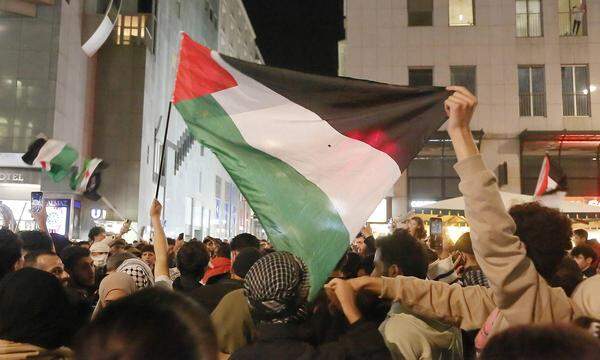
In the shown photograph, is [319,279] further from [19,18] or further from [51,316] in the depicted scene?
[19,18]

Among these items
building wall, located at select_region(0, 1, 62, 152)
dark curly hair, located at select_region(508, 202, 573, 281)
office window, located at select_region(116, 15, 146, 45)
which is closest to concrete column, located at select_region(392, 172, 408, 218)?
building wall, located at select_region(0, 1, 62, 152)

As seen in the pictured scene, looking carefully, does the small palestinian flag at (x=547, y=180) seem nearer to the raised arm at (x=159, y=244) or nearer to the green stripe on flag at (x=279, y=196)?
the green stripe on flag at (x=279, y=196)

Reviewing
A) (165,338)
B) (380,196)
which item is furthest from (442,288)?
(165,338)

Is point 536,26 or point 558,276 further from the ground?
point 536,26

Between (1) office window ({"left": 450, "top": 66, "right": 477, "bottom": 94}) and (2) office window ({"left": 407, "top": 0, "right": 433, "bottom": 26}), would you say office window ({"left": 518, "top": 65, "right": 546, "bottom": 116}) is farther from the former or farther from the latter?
(2) office window ({"left": 407, "top": 0, "right": 433, "bottom": 26})

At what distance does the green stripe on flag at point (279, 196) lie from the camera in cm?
392

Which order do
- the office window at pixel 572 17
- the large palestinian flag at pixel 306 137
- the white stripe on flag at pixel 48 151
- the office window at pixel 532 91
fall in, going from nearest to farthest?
the large palestinian flag at pixel 306 137 → the white stripe on flag at pixel 48 151 → the office window at pixel 532 91 → the office window at pixel 572 17

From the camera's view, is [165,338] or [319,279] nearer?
[165,338]

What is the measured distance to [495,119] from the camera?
25812 mm

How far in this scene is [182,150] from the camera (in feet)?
175

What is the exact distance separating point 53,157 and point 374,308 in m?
12.8

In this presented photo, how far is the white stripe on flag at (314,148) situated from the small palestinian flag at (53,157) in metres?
10.1

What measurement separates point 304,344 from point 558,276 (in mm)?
1511

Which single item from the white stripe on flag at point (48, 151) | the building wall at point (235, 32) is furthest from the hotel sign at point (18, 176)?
the building wall at point (235, 32)
